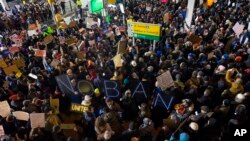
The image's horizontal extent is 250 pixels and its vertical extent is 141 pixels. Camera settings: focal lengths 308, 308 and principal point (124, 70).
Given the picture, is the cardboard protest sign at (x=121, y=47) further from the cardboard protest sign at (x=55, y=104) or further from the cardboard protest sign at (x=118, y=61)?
the cardboard protest sign at (x=55, y=104)

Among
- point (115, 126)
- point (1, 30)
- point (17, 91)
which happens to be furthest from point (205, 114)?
point (1, 30)

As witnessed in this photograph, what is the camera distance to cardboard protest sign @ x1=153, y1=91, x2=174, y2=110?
7781mm

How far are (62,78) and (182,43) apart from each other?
4804 millimetres

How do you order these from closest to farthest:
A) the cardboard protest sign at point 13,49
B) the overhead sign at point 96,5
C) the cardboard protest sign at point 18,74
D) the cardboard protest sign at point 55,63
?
the cardboard protest sign at point 18,74
the cardboard protest sign at point 55,63
the cardboard protest sign at point 13,49
the overhead sign at point 96,5

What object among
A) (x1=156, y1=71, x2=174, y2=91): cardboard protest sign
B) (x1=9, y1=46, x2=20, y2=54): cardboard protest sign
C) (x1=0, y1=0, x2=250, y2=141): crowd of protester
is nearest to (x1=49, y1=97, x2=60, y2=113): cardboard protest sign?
(x1=0, y1=0, x2=250, y2=141): crowd of protester

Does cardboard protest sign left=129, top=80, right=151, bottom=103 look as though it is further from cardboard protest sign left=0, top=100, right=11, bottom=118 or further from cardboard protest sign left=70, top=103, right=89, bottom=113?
cardboard protest sign left=0, top=100, right=11, bottom=118

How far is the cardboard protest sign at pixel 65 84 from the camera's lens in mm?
8627

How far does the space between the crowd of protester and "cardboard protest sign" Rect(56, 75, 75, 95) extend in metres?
0.13

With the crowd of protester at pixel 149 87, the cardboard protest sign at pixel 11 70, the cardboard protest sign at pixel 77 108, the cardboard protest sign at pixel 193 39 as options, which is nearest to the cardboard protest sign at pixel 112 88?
the crowd of protester at pixel 149 87

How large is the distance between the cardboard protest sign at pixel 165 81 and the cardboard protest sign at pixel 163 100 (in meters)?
0.44

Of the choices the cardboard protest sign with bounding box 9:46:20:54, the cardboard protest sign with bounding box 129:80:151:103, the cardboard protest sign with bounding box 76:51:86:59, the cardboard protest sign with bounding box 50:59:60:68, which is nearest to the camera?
the cardboard protest sign with bounding box 129:80:151:103

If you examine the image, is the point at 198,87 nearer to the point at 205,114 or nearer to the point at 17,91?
the point at 205,114

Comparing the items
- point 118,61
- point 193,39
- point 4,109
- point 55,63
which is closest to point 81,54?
point 55,63

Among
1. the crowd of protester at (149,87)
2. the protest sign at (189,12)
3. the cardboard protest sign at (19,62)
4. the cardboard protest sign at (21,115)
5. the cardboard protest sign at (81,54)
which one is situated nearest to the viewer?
the crowd of protester at (149,87)
